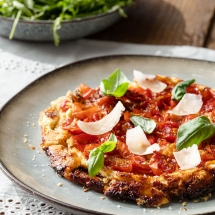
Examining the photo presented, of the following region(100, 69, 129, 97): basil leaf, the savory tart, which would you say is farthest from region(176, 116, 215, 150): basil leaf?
region(100, 69, 129, 97): basil leaf

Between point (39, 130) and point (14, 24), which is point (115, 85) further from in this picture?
point (14, 24)

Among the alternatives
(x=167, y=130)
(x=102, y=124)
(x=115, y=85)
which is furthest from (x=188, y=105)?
(x=102, y=124)

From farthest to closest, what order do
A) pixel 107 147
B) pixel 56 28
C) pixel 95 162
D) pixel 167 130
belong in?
pixel 56 28
pixel 167 130
pixel 107 147
pixel 95 162

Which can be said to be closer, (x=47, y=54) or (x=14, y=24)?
(x=14, y=24)

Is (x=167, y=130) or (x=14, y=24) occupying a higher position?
(x=167, y=130)

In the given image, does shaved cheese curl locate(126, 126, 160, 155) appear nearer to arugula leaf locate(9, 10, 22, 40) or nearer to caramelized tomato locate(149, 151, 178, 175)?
caramelized tomato locate(149, 151, 178, 175)

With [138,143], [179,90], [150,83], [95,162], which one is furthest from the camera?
[150,83]

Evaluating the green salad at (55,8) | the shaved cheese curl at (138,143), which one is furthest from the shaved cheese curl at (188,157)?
the green salad at (55,8)

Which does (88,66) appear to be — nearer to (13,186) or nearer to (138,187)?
(13,186)
